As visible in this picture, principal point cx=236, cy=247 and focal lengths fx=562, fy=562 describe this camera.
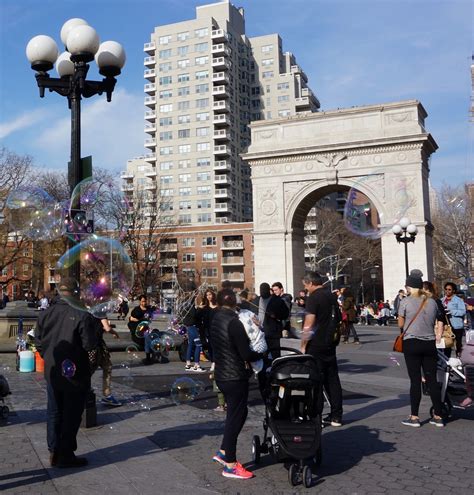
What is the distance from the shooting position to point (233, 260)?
275 feet

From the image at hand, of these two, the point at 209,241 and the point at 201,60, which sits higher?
the point at 201,60

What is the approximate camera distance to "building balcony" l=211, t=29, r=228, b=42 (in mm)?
91250

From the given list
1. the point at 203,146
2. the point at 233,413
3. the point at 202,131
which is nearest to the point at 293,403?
the point at 233,413

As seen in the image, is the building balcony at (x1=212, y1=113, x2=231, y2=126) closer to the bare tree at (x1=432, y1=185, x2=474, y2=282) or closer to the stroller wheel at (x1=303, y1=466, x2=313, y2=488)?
the bare tree at (x1=432, y1=185, x2=474, y2=282)

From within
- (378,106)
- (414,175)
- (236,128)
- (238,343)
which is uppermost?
(236,128)

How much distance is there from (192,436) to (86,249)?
116 inches

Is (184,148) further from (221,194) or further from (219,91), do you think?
(219,91)

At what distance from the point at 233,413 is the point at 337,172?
33027 millimetres

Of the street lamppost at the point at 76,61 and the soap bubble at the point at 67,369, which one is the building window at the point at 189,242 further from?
the soap bubble at the point at 67,369

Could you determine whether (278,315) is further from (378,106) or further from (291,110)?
(291,110)

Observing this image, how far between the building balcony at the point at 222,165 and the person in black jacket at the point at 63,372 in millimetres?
84713

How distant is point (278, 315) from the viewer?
9984 mm

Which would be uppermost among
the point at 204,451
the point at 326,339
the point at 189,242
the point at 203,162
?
the point at 203,162

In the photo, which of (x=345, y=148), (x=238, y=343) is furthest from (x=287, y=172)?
(x=238, y=343)
